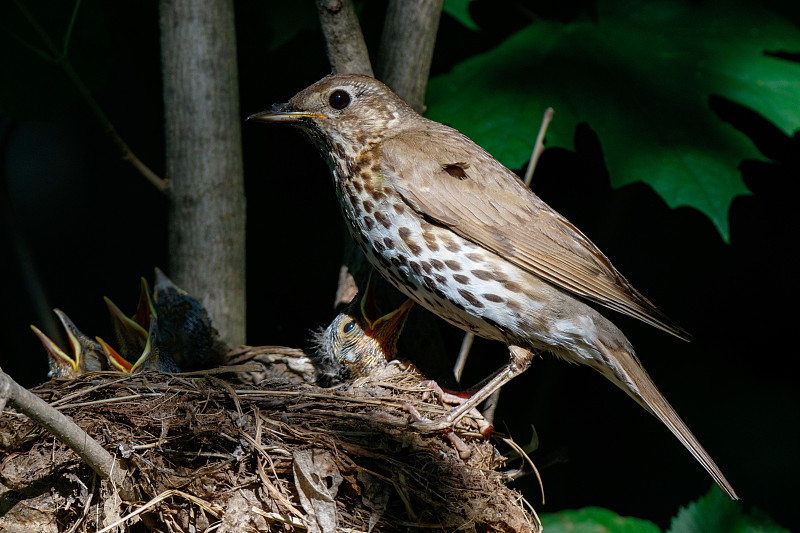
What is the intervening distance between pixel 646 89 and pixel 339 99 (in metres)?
1.34

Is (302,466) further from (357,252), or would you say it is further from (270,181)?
(270,181)

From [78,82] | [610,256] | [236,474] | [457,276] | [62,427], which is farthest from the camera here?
[610,256]

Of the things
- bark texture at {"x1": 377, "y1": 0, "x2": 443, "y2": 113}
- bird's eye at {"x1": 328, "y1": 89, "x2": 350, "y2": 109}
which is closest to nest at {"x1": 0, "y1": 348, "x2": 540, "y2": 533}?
bird's eye at {"x1": 328, "y1": 89, "x2": 350, "y2": 109}

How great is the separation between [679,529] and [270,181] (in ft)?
9.24

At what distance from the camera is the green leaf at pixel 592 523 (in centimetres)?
323

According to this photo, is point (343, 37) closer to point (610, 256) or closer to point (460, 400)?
point (460, 400)

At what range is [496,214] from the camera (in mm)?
2967

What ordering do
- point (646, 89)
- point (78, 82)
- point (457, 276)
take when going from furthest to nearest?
point (646, 89) < point (78, 82) < point (457, 276)

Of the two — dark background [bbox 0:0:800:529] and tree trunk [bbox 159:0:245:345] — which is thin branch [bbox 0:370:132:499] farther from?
dark background [bbox 0:0:800:529]

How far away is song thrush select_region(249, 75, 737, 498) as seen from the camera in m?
2.88

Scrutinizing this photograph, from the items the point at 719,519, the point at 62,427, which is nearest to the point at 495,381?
the point at 719,519

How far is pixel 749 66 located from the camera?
3287 millimetres

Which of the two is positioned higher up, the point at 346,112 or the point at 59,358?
the point at 346,112

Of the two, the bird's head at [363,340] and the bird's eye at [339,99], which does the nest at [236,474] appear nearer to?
the bird's head at [363,340]
